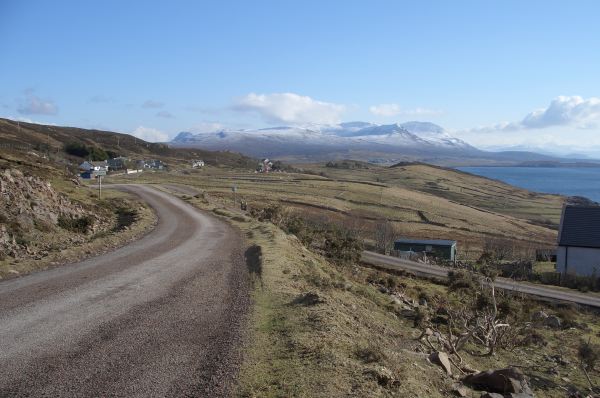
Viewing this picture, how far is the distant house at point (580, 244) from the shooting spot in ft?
136

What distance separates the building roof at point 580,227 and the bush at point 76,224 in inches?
1431

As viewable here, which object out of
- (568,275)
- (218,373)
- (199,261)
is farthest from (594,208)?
(218,373)

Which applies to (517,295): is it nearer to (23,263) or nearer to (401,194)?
(23,263)

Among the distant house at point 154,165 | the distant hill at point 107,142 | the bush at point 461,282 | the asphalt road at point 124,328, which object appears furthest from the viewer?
the distant hill at point 107,142

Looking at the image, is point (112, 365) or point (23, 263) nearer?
point (112, 365)

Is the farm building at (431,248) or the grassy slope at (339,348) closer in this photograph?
the grassy slope at (339,348)

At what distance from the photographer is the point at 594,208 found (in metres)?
45.1

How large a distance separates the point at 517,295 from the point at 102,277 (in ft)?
79.4

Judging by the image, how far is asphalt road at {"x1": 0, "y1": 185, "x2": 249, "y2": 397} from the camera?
7.60 metres

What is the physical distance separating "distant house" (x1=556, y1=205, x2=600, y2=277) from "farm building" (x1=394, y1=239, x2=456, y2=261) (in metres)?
10.2

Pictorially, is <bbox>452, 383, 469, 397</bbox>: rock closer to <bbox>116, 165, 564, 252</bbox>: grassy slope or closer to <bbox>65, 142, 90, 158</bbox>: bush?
<bbox>116, 165, 564, 252</bbox>: grassy slope

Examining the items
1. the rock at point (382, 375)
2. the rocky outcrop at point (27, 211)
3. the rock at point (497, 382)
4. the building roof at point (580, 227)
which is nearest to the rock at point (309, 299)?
the rock at point (497, 382)

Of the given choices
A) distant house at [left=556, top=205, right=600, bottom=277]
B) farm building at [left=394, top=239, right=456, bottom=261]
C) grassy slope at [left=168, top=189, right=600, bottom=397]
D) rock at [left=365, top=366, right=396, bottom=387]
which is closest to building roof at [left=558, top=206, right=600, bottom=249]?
distant house at [left=556, top=205, right=600, bottom=277]

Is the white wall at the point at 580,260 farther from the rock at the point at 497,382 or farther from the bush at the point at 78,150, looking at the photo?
the bush at the point at 78,150
